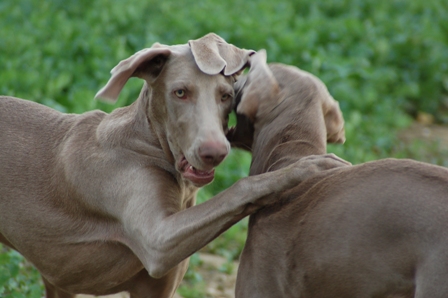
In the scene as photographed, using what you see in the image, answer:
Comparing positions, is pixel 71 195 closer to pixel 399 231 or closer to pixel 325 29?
pixel 399 231

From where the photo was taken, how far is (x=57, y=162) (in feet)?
14.9

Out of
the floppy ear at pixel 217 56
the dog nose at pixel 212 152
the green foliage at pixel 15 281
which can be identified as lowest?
the green foliage at pixel 15 281

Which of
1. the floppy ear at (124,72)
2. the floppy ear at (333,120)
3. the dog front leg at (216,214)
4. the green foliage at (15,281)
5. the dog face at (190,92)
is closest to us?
the dog front leg at (216,214)

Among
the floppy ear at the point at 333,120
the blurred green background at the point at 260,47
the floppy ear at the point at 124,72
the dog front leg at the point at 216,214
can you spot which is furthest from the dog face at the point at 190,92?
the blurred green background at the point at 260,47

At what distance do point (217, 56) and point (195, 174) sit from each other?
0.59m

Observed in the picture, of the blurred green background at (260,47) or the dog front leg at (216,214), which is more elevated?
the dog front leg at (216,214)

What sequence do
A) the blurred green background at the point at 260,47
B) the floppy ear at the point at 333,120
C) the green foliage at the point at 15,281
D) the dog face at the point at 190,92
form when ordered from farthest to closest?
the blurred green background at the point at 260,47 → the green foliage at the point at 15,281 → the floppy ear at the point at 333,120 → the dog face at the point at 190,92

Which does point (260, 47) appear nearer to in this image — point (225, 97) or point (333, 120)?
point (333, 120)

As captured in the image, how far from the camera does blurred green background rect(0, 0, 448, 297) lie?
746cm

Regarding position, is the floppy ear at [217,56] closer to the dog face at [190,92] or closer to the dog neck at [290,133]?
the dog face at [190,92]

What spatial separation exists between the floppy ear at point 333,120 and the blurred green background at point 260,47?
185 cm

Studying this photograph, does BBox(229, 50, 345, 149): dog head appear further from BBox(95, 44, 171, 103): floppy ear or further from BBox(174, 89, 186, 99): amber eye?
BBox(95, 44, 171, 103): floppy ear

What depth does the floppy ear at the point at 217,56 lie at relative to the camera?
4.03 m

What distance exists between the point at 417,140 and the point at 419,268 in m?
6.16
